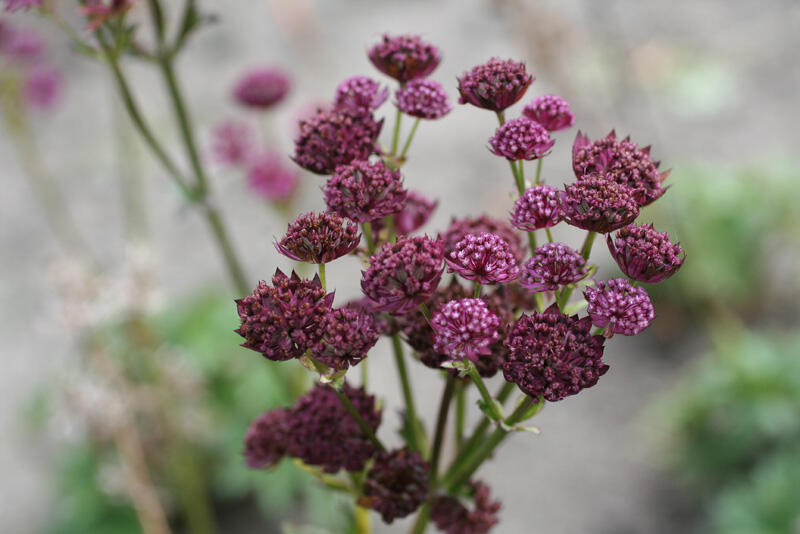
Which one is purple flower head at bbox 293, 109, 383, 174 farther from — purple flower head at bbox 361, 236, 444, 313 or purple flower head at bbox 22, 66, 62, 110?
purple flower head at bbox 22, 66, 62, 110

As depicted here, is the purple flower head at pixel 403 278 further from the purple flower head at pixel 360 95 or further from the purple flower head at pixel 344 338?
the purple flower head at pixel 360 95

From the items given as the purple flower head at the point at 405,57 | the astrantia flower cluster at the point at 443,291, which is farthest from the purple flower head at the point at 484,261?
the purple flower head at the point at 405,57

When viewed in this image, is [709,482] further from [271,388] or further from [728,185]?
[271,388]

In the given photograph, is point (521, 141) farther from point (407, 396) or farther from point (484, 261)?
point (407, 396)

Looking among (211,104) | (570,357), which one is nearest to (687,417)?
(570,357)

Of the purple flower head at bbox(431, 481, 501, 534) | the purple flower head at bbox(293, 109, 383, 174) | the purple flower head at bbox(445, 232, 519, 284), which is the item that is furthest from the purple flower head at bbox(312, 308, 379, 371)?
the purple flower head at bbox(431, 481, 501, 534)
